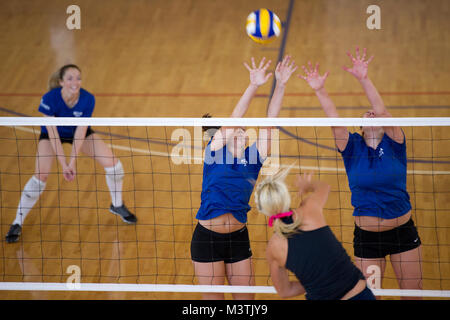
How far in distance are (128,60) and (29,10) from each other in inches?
133

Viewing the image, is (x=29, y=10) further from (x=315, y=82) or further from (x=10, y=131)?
(x=315, y=82)

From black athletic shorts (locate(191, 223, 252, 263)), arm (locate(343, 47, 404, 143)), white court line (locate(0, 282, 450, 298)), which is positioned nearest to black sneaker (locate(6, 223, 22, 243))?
white court line (locate(0, 282, 450, 298))

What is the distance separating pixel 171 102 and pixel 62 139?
295 centimetres

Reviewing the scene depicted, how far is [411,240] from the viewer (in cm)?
397

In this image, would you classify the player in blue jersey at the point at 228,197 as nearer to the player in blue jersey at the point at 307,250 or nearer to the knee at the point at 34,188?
the player in blue jersey at the point at 307,250

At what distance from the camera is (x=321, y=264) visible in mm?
3094

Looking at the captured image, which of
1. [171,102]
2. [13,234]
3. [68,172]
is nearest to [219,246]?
[68,172]

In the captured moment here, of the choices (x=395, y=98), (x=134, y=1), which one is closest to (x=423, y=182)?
(x=395, y=98)

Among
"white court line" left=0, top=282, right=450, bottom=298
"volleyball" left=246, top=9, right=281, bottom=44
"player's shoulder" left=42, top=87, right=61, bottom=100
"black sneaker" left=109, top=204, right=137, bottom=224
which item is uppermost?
"volleyball" left=246, top=9, right=281, bottom=44

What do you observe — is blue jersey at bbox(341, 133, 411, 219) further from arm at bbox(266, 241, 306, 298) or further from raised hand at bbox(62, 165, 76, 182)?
raised hand at bbox(62, 165, 76, 182)

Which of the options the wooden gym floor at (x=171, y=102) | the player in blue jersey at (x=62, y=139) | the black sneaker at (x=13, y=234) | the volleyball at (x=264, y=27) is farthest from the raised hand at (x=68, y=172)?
the volleyball at (x=264, y=27)

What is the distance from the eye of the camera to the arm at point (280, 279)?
321 cm

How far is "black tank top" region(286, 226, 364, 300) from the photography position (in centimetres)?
310

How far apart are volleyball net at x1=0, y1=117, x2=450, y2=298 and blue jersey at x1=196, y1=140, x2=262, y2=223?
26 cm
